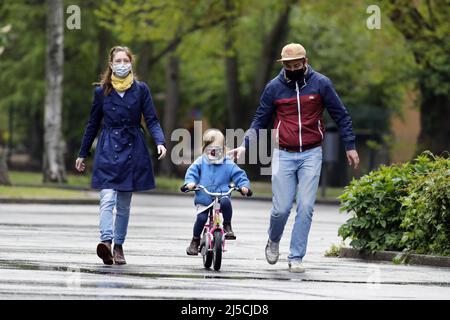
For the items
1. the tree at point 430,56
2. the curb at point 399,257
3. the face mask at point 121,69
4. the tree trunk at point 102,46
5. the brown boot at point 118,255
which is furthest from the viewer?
the tree trunk at point 102,46

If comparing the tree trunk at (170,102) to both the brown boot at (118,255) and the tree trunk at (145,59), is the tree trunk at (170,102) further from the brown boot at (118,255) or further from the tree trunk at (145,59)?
the brown boot at (118,255)

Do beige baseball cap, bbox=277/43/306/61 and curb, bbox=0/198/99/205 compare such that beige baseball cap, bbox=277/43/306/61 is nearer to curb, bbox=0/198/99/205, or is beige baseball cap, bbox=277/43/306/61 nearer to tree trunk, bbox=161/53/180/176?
curb, bbox=0/198/99/205

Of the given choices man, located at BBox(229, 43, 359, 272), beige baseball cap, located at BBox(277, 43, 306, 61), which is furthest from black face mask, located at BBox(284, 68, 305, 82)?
beige baseball cap, located at BBox(277, 43, 306, 61)

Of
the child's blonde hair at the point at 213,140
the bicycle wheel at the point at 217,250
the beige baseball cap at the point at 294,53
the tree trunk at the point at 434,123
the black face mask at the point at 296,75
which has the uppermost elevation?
the beige baseball cap at the point at 294,53

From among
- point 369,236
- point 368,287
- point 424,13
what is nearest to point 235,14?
point 424,13

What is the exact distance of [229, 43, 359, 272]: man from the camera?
12586 millimetres

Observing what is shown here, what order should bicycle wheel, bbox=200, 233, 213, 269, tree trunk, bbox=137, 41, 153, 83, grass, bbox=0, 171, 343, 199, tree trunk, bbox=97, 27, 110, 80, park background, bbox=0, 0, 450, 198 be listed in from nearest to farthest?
bicycle wheel, bbox=200, 233, 213, 269
grass, bbox=0, 171, 343, 199
park background, bbox=0, 0, 450, 198
tree trunk, bbox=137, 41, 153, 83
tree trunk, bbox=97, 27, 110, 80

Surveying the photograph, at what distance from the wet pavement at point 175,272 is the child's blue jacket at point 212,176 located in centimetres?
69

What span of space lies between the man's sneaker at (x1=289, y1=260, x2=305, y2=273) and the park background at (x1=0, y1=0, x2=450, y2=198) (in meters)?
15.9

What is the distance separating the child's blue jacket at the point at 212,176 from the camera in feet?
41.3

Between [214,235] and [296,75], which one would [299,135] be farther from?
[214,235]

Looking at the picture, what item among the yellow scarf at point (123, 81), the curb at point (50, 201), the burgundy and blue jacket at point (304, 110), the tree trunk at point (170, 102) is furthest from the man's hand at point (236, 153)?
the tree trunk at point (170, 102)

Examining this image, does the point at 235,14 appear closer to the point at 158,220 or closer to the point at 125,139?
the point at 158,220

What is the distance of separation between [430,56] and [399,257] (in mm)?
22385
